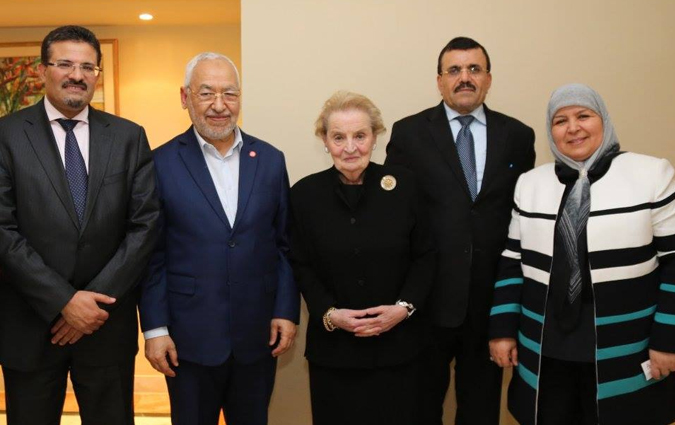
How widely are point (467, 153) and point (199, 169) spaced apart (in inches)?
41.6

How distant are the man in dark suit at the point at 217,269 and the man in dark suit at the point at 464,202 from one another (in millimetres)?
588

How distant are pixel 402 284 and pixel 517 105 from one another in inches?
56.7

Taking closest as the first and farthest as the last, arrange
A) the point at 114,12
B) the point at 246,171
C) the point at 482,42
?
the point at 246,171 → the point at 482,42 → the point at 114,12

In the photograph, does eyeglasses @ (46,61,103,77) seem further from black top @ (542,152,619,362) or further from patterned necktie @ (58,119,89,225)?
black top @ (542,152,619,362)

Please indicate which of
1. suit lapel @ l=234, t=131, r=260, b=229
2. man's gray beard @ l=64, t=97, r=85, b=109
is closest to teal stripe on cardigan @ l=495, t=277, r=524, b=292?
suit lapel @ l=234, t=131, r=260, b=229

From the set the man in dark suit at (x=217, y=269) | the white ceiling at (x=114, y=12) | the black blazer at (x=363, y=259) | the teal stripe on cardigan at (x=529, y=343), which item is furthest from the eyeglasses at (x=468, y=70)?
the white ceiling at (x=114, y=12)

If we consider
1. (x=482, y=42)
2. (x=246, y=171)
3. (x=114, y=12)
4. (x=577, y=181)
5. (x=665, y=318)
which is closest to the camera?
(x=665, y=318)

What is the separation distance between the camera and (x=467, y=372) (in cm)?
241

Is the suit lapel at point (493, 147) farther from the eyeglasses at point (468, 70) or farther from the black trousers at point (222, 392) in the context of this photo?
the black trousers at point (222, 392)

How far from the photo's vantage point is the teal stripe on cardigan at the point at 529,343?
1.98 meters

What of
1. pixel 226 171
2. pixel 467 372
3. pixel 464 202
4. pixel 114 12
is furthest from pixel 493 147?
pixel 114 12

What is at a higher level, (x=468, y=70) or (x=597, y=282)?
(x=468, y=70)

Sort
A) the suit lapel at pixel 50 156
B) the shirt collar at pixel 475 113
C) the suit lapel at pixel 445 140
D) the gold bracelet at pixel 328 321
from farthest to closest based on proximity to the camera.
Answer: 1. the shirt collar at pixel 475 113
2. the suit lapel at pixel 445 140
3. the gold bracelet at pixel 328 321
4. the suit lapel at pixel 50 156

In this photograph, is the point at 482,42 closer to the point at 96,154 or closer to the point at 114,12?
the point at 96,154
